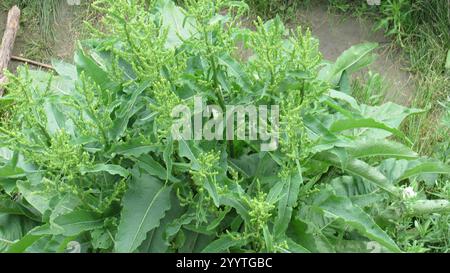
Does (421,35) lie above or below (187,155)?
A: below

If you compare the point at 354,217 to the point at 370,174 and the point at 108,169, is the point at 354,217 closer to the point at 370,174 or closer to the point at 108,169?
the point at 370,174

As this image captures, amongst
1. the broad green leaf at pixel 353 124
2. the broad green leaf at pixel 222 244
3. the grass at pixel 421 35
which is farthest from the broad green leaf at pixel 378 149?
the grass at pixel 421 35

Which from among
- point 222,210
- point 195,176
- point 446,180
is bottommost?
point 446,180

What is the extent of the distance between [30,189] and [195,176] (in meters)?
0.94

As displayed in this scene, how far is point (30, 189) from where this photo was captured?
304 centimetres

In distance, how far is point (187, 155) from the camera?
2.49 meters

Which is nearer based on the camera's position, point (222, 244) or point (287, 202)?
point (287, 202)

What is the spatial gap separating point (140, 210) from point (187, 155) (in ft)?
1.22

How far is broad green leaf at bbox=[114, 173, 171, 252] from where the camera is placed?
264 centimetres

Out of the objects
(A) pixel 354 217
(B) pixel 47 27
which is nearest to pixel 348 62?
(A) pixel 354 217

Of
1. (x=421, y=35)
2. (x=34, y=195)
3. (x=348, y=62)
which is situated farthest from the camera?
(x=421, y=35)

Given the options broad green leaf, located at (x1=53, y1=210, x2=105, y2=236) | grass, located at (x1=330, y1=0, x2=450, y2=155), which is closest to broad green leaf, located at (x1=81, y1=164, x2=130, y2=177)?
broad green leaf, located at (x1=53, y1=210, x2=105, y2=236)

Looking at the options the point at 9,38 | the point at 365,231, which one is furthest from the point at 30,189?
the point at 9,38

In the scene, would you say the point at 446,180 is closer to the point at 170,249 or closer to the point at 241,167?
the point at 241,167
